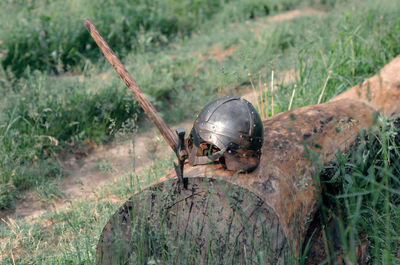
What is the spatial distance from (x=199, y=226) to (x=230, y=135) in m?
0.54

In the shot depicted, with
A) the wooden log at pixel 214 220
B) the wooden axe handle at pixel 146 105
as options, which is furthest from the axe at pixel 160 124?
the wooden log at pixel 214 220

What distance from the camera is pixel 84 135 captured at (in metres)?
4.90

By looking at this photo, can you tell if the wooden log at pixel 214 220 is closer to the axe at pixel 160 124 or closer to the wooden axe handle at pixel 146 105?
the axe at pixel 160 124

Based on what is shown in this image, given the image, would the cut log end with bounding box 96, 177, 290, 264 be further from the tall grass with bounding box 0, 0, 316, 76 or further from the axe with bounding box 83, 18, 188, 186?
the tall grass with bounding box 0, 0, 316, 76

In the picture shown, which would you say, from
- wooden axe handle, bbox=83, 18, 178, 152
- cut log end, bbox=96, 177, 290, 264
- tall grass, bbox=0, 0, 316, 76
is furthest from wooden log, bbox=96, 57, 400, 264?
tall grass, bbox=0, 0, 316, 76

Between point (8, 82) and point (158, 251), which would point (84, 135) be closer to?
point (8, 82)

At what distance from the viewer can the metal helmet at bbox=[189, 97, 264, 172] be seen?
2.60 metres

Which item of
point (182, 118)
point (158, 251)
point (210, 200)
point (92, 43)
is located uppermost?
point (210, 200)

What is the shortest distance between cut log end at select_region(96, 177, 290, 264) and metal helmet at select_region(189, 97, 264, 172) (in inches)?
8.7

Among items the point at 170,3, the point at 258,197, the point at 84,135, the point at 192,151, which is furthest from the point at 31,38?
the point at 258,197

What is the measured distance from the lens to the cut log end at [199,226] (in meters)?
2.36

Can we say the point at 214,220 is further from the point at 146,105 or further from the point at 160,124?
the point at 146,105

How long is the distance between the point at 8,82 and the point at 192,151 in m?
3.28

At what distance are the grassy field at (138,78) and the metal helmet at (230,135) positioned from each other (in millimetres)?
320
